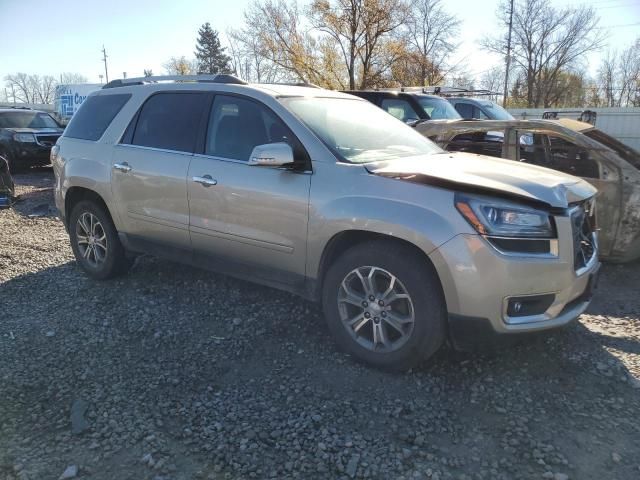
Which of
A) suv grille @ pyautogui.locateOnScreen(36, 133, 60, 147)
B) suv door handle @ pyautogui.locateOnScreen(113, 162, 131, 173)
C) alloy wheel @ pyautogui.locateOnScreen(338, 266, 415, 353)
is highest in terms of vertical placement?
suv grille @ pyautogui.locateOnScreen(36, 133, 60, 147)

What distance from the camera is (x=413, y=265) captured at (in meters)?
3.21

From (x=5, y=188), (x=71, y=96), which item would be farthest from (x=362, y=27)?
(x=5, y=188)

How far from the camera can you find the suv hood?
312 cm

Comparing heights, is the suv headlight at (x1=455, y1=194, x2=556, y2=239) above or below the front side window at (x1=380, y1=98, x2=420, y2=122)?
below

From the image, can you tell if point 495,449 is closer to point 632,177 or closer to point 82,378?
point 82,378

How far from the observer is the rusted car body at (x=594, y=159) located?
5117 mm

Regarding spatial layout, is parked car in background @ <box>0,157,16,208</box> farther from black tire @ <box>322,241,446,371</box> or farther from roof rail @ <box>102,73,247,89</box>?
black tire @ <box>322,241,446,371</box>

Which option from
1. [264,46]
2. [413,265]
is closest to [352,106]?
[413,265]

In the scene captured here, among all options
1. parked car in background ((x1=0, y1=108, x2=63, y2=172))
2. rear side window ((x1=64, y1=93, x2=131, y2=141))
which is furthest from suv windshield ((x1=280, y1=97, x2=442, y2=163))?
parked car in background ((x1=0, y1=108, x2=63, y2=172))

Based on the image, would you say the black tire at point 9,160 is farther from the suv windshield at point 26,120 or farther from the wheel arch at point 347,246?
the wheel arch at point 347,246

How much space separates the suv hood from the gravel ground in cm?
97

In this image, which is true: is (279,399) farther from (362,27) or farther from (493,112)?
(362,27)

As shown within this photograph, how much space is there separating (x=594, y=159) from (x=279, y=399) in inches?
160

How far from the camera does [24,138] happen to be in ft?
44.7
